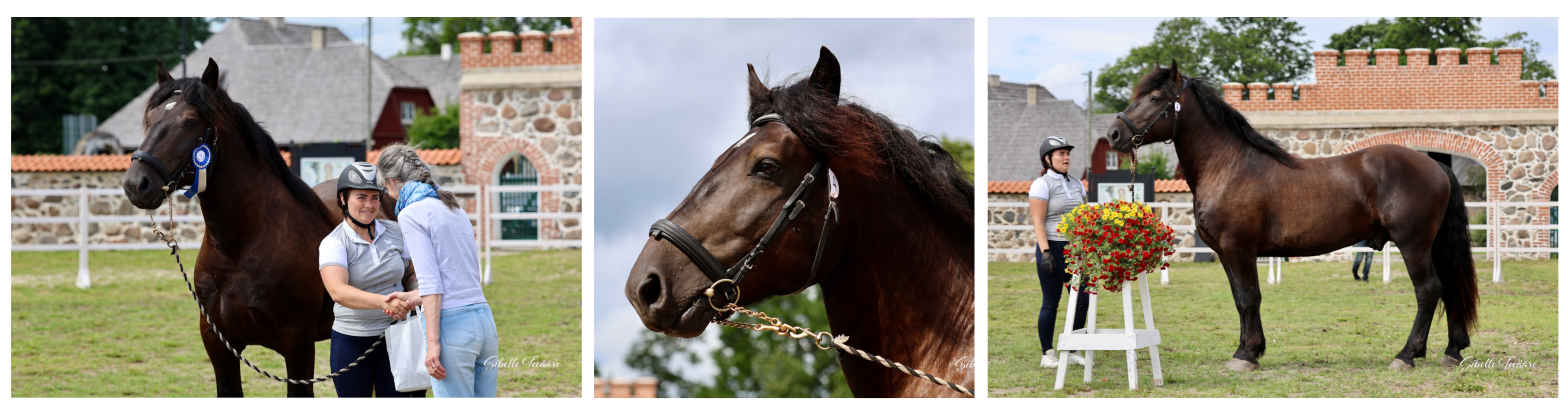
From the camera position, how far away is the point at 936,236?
196cm

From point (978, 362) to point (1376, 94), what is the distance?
117 inches

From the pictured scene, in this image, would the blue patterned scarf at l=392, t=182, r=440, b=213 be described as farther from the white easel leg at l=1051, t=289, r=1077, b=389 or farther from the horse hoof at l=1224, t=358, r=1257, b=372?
the horse hoof at l=1224, t=358, r=1257, b=372

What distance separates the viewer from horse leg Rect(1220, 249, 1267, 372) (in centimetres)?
382

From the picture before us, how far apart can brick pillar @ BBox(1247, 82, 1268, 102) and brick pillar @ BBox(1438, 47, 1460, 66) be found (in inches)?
28.6

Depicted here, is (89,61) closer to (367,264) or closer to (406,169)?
Result: (367,264)

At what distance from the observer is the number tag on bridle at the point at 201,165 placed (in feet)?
9.91

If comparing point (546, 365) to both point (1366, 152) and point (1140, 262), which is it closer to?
point (1140, 262)

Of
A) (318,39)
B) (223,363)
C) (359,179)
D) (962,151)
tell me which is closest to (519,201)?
(962,151)

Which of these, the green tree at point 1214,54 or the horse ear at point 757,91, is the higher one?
the green tree at point 1214,54

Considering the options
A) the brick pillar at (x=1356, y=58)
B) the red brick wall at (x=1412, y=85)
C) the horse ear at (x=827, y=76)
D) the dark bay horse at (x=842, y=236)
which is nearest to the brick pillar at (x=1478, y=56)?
the red brick wall at (x=1412, y=85)

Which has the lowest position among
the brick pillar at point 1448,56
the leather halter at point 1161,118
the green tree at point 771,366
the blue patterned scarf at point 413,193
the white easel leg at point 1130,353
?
the green tree at point 771,366

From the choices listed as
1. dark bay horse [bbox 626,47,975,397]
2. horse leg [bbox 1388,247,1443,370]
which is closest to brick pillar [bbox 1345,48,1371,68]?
horse leg [bbox 1388,247,1443,370]

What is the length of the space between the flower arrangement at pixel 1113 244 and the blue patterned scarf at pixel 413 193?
2.24m

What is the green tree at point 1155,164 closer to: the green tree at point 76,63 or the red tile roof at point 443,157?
the red tile roof at point 443,157
